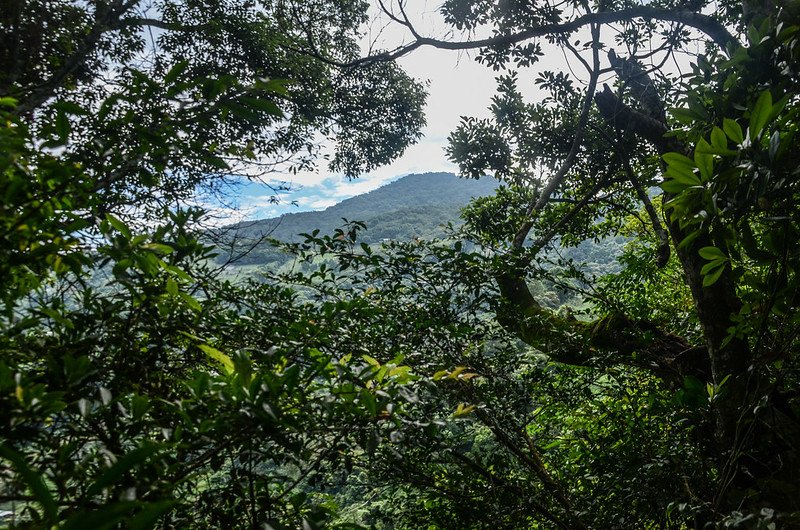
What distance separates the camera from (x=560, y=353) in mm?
3355

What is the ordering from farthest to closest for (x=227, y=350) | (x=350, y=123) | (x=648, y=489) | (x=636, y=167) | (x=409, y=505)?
1. (x=350, y=123)
2. (x=636, y=167)
3. (x=409, y=505)
4. (x=648, y=489)
5. (x=227, y=350)

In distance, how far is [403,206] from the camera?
11812cm

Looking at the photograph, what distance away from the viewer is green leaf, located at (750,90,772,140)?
3.28 feet

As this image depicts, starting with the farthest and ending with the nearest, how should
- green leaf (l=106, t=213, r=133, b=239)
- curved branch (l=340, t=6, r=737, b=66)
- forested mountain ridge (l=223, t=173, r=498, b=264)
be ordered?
1. forested mountain ridge (l=223, t=173, r=498, b=264)
2. curved branch (l=340, t=6, r=737, b=66)
3. green leaf (l=106, t=213, r=133, b=239)

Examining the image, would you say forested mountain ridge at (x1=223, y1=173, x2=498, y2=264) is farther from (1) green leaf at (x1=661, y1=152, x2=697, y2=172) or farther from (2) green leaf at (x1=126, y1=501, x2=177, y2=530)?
(2) green leaf at (x1=126, y1=501, x2=177, y2=530)

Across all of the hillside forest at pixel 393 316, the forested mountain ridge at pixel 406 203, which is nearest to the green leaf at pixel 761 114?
the hillside forest at pixel 393 316

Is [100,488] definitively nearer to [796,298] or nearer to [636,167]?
[796,298]

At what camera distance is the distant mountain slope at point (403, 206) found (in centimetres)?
9244

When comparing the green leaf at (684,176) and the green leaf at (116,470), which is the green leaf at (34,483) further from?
the green leaf at (684,176)

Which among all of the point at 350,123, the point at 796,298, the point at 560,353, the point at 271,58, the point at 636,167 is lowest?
the point at 560,353

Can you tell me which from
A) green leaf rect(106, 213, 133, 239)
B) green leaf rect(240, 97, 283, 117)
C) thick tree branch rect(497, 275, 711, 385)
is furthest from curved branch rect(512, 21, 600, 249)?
green leaf rect(106, 213, 133, 239)

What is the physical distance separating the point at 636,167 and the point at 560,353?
314cm

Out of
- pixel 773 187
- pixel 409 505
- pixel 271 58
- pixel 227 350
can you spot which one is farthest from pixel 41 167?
pixel 271 58

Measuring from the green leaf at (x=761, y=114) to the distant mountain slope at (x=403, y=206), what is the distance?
82.1 m
